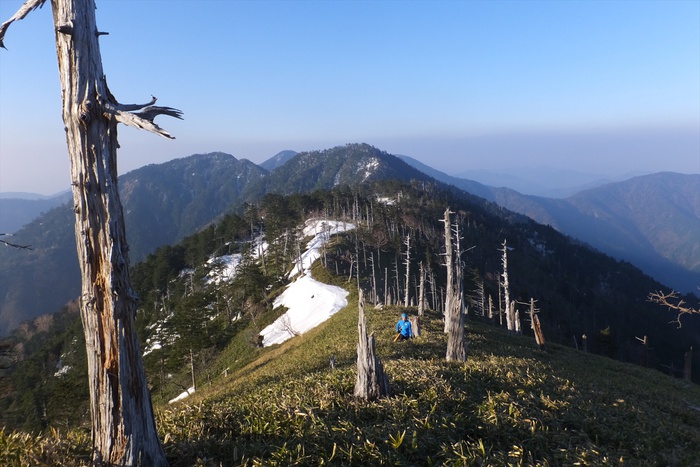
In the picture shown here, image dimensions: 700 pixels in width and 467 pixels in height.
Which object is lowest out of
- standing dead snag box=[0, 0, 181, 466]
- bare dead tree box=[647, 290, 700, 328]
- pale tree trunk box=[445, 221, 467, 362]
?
pale tree trunk box=[445, 221, 467, 362]

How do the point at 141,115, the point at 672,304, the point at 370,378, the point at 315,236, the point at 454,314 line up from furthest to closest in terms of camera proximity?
1. the point at 315,236
2. the point at 454,314
3. the point at 370,378
4. the point at 672,304
5. the point at 141,115

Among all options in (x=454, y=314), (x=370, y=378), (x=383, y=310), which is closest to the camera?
(x=370, y=378)

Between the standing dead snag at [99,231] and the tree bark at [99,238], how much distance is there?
0.04 feet

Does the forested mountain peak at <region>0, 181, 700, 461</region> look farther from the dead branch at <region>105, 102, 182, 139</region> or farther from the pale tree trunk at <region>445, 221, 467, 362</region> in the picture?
the dead branch at <region>105, 102, 182, 139</region>

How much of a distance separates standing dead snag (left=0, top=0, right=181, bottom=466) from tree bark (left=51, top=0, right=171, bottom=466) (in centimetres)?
1

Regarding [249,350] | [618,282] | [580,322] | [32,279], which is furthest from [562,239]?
[32,279]

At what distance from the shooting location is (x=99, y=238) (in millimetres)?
4992

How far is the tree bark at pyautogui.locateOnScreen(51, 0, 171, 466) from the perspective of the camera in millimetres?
4918

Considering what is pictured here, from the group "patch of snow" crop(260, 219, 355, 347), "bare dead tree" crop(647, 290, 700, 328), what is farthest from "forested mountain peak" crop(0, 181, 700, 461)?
"bare dead tree" crop(647, 290, 700, 328)

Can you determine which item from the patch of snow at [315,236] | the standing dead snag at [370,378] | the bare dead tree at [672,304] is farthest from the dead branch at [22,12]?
the patch of snow at [315,236]

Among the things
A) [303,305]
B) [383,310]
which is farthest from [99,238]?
[303,305]

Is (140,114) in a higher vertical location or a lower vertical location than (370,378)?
higher

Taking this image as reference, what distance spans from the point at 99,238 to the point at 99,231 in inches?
3.5

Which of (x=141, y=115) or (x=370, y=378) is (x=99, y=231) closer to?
(x=141, y=115)
